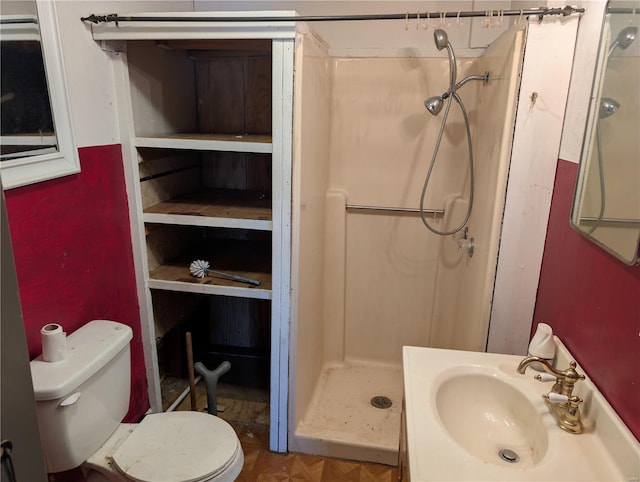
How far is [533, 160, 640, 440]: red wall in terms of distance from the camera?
3.14 ft

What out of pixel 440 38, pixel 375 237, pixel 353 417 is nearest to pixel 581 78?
pixel 440 38

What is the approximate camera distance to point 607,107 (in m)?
1.10

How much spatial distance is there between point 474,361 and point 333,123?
4.55ft

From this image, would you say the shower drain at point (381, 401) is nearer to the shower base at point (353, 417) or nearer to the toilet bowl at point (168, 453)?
the shower base at point (353, 417)

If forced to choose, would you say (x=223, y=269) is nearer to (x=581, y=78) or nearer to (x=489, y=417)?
(x=489, y=417)

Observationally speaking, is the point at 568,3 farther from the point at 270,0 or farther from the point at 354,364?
the point at 354,364

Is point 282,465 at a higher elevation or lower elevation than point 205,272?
lower

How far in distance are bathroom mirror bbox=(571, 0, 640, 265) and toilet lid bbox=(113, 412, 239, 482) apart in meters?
1.34

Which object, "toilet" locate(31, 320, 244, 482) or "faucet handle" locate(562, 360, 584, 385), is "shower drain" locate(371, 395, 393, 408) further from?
"faucet handle" locate(562, 360, 584, 385)

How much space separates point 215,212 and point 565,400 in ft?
4.66

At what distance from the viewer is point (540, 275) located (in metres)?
1.51

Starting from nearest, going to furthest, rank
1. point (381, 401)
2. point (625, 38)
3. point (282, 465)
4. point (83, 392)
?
point (625, 38)
point (83, 392)
point (282, 465)
point (381, 401)

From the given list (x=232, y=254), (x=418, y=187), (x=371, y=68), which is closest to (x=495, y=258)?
(x=418, y=187)

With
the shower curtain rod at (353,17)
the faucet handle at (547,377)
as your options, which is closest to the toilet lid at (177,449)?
the faucet handle at (547,377)
